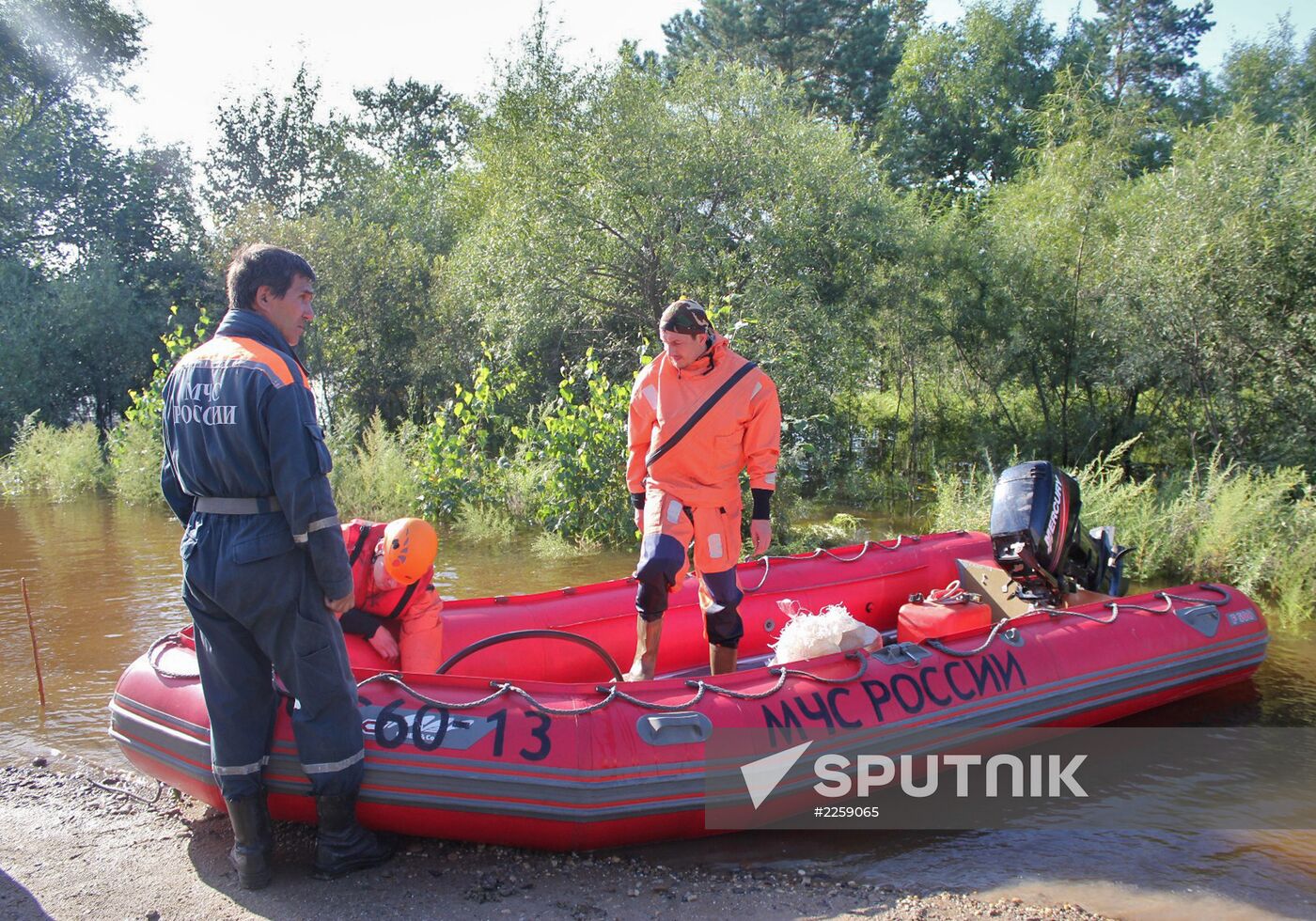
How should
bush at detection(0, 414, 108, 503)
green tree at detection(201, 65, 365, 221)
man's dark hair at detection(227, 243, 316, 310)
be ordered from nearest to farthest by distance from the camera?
man's dark hair at detection(227, 243, 316, 310) < bush at detection(0, 414, 108, 503) < green tree at detection(201, 65, 365, 221)

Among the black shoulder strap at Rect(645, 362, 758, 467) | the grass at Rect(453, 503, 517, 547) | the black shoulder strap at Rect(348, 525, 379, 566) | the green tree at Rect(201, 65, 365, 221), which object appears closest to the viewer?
the black shoulder strap at Rect(348, 525, 379, 566)

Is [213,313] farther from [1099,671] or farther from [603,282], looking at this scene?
[1099,671]

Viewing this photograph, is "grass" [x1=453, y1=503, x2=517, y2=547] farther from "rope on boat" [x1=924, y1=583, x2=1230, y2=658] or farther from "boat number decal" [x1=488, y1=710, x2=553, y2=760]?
"boat number decal" [x1=488, y1=710, x2=553, y2=760]

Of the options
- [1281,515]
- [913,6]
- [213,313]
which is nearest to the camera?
[1281,515]

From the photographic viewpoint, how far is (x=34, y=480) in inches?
429

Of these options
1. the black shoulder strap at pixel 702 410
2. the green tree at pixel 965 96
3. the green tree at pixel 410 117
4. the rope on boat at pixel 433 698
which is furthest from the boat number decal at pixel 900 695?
the green tree at pixel 410 117

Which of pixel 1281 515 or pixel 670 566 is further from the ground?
pixel 670 566

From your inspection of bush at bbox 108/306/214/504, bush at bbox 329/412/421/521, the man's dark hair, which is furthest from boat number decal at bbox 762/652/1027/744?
bush at bbox 108/306/214/504

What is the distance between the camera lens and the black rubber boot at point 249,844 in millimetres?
2711

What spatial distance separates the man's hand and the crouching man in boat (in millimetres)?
959

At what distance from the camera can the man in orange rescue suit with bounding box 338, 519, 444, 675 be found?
3.32m

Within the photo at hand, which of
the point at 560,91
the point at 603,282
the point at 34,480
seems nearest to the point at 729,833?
the point at 603,282

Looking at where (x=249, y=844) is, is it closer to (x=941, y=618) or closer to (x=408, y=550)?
(x=408, y=550)

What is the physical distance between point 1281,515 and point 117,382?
14372 millimetres
